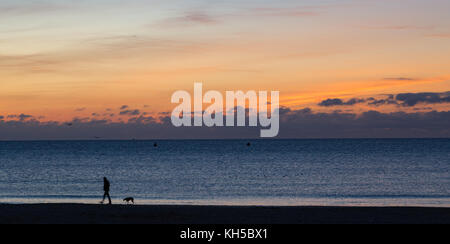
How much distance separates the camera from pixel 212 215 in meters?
26.5

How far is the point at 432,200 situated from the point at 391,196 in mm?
3952

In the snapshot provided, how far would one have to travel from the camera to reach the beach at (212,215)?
24078 mm

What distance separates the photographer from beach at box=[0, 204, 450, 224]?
24.1 m
